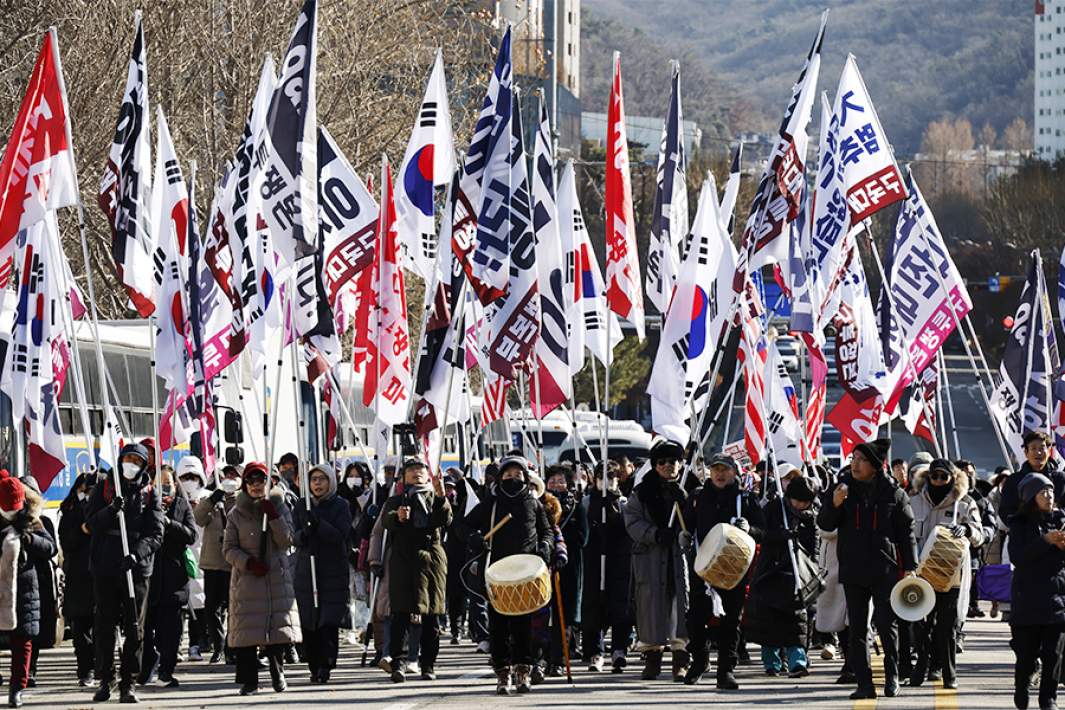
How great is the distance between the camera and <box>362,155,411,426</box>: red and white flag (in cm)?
1912

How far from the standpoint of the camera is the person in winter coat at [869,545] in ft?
48.1

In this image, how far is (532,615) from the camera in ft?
53.5

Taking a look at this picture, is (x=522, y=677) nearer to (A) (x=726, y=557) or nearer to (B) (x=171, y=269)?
(A) (x=726, y=557)

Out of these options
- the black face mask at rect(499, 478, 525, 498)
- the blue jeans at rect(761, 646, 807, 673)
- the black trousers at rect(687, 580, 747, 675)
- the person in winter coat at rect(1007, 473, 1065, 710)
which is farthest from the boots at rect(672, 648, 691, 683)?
the person in winter coat at rect(1007, 473, 1065, 710)

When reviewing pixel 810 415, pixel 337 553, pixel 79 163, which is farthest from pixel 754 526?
pixel 79 163

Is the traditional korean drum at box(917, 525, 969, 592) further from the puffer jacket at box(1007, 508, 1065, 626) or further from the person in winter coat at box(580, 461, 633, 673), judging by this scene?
the person in winter coat at box(580, 461, 633, 673)

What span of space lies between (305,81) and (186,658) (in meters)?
5.34

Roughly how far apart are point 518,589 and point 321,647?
6.74ft

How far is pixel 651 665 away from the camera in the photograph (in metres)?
16.4

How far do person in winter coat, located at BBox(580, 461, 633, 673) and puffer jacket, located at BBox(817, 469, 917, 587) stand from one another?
9.28 ft

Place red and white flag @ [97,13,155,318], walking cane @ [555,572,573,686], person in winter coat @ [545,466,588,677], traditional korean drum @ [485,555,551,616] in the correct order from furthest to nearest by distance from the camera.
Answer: person in winter coat @ [545,466,588,677] → red and white flag @ [97,13,155,318] → walking cane @ [555,572,573,686] → traditional korean drum @ [485,555,551,616]

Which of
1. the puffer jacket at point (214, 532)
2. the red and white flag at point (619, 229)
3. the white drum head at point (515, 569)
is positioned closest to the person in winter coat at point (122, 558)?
the white drum head at point (515, 569)

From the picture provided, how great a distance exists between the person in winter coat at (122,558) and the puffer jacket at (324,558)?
5.13 ft

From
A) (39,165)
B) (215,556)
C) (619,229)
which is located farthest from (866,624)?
(619,229)
